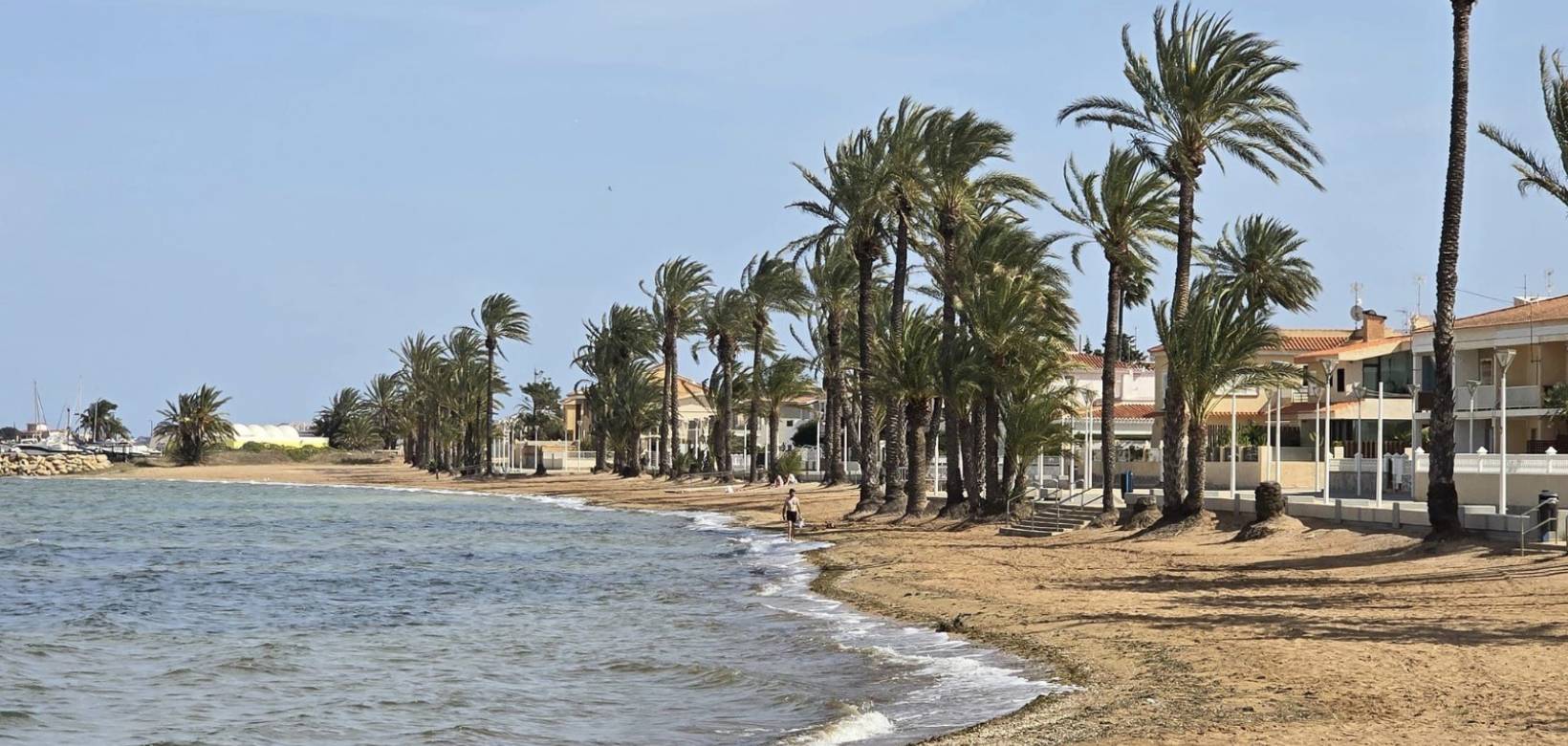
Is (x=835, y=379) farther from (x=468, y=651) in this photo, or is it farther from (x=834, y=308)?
(x=468, y=651)

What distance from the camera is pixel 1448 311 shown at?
29.7 m

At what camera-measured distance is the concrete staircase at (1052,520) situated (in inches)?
1666

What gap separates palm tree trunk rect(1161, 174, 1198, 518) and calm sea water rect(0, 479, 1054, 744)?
28.8ft

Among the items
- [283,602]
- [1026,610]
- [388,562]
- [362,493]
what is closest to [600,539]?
[388,562]

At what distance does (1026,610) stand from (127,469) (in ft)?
459

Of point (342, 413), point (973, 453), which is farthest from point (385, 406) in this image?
point (973, 453)

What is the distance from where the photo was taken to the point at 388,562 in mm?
44531

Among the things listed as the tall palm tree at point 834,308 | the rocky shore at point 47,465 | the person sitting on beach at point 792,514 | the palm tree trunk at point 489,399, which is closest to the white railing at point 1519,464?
the person sitting on beach at point 792,514

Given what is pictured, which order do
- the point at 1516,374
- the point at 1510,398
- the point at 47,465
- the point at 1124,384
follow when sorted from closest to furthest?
the point at 1510,398, the point at 1516,374, the point at 1124,384, the point at 47,465

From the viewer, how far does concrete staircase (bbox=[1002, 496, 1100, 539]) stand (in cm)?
4231

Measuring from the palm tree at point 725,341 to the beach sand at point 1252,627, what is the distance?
151 ft

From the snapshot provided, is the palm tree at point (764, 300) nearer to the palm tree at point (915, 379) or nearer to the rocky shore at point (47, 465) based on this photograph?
the palm tree at point (915, 379)

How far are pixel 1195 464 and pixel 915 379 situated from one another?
13279mm

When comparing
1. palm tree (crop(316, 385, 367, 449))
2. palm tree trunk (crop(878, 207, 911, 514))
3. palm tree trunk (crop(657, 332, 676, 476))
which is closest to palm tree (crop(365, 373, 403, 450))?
palm tree (crop(316, 385, 367, 449))
